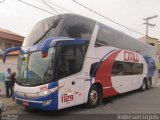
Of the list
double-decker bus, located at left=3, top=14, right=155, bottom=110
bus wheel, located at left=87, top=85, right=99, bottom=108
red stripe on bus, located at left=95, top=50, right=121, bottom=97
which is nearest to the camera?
double-decker bus, located at left=3, top=14, right=155, bottom=110

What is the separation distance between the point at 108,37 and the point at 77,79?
3929 mm

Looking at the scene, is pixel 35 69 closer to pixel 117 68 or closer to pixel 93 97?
pixel 93 97

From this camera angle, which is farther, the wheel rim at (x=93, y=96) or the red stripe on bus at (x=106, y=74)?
the red stripe on bus at (x=106, y=74)

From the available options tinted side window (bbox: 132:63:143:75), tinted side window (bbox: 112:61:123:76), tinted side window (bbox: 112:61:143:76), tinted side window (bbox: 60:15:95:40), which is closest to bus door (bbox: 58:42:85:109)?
tinted side window (bbox: 60:15:95:40)

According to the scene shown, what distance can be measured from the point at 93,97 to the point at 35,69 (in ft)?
11.0

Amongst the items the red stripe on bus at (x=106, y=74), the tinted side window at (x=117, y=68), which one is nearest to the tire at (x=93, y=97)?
the red stripe on bus at (x=106, y=74)

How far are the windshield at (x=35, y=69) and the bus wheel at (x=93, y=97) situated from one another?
2.83m

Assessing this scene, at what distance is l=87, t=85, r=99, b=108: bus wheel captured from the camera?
12.8m

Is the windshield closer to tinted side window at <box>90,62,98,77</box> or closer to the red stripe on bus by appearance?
tinted side window at <box>90,62,98,77</box>

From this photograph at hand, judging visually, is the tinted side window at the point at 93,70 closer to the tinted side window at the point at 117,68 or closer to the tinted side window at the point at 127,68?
the tinted side window at the point at 117,68

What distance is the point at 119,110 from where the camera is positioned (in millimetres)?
12500

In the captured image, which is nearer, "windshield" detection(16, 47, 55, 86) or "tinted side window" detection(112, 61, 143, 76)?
"windshield" detection(16, 47, 55, 86)

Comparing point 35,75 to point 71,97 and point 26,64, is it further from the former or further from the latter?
point 71,97

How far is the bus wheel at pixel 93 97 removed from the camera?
42.0 ft
